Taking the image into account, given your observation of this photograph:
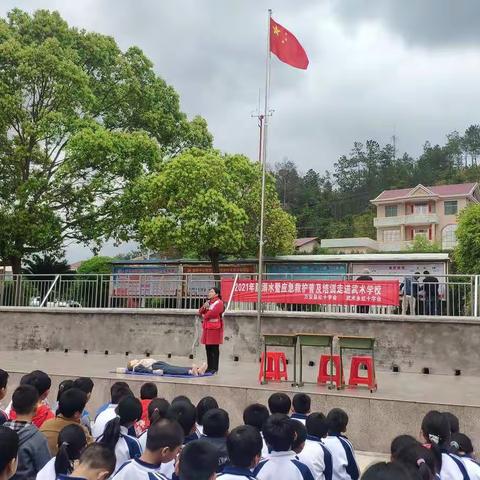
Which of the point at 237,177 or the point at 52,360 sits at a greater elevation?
the point at 237,177

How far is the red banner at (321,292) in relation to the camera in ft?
43.5

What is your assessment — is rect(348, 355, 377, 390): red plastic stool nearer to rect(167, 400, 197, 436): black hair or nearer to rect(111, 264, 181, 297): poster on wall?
rect(167, 400, 197, 436): black hair

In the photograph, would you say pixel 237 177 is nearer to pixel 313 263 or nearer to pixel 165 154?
pixel 165 154

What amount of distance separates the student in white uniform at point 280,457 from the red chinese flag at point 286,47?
10.7m

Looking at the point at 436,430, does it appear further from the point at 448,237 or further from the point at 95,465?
the point at 448,237

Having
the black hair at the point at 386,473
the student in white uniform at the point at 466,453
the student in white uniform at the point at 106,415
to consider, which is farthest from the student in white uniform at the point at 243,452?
the student in white uniform at the point at 106,415

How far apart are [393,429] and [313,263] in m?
14.0

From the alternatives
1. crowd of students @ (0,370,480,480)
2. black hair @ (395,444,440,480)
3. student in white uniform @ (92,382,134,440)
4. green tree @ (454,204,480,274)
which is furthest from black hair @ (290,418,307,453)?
green tree @ (454,204,480,274)

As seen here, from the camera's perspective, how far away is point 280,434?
4.07 metres

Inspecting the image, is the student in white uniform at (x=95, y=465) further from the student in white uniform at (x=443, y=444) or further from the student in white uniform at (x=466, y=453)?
the student in white uniform at (x=466, y=453)

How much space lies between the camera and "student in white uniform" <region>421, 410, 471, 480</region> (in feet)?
13.4

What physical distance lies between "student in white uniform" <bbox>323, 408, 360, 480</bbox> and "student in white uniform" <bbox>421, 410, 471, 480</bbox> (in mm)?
684

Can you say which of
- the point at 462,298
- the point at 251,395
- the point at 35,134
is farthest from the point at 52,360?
the point at 462,298

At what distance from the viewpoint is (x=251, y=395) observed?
9.04 metres
